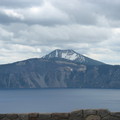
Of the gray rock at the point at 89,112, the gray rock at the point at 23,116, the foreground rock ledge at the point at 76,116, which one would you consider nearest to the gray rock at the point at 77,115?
the foreground rock ledge at the point at 76,116

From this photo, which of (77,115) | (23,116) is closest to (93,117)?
(77,115)

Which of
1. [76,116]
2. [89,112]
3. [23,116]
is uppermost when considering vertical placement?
[89,112]

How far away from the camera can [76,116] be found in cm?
1555

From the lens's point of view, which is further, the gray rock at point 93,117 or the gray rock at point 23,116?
the gray rock at point 23,116

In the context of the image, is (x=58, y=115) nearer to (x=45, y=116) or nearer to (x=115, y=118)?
(x=45, y=116)

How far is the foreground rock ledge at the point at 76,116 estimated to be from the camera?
50.4 feet

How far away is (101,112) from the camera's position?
50.5 feet

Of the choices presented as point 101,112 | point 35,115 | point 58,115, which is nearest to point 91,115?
point 101,112

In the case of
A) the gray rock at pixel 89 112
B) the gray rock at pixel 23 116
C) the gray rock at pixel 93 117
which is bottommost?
the gray rock at pixel 23 116

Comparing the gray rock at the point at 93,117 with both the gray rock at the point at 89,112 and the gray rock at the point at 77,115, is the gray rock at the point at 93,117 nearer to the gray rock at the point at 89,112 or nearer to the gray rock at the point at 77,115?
the gray rock at the point at 89,112

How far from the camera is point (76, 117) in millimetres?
15539

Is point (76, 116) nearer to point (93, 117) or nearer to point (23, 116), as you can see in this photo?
point (93, 117)

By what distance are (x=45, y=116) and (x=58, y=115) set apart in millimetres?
617

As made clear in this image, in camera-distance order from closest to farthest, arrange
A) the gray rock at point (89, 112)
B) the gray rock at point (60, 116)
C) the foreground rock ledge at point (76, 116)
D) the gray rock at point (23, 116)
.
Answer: the foreground rock ledge at point (76, 116)
the gray rock at point (89, 112)
the gray rock at point (60, 116)
the gray rock at point (23, 116)
